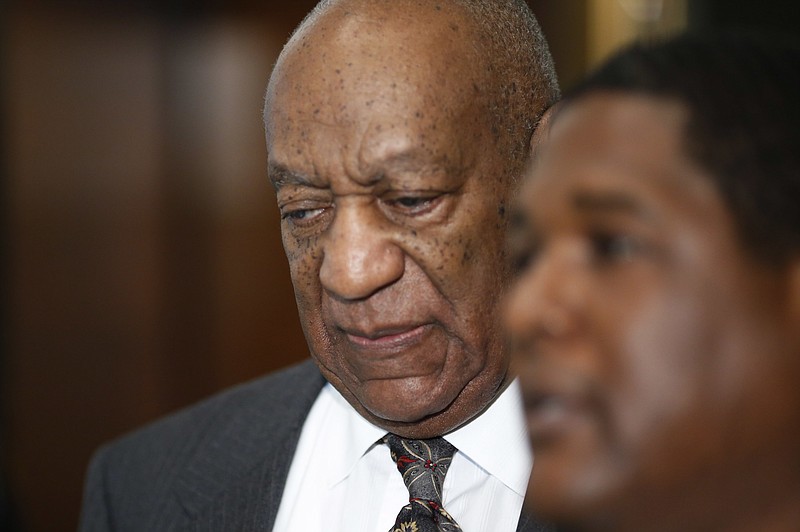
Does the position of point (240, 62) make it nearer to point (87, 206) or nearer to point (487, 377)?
point (87, 206)

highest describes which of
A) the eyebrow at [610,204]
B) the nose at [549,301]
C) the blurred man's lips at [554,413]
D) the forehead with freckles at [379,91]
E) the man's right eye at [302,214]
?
the forehead with freckles at [379,91]

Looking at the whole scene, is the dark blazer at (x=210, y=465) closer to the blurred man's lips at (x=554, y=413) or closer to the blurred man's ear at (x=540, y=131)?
the blurred man's ear at (x=540, y=131)

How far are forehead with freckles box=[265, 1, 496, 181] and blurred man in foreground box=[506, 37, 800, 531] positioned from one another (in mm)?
459

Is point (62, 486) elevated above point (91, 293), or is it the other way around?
point (91, 293)

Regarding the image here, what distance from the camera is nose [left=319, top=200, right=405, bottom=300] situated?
121cm

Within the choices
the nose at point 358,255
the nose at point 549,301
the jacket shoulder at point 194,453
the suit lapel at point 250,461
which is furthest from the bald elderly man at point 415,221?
the nose at point 549,301

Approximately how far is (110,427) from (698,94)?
3.09 metres

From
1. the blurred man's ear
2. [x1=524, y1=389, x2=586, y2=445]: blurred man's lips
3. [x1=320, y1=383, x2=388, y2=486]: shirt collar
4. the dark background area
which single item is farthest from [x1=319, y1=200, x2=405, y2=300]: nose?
the dark background area

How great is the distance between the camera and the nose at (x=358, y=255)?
1212mm

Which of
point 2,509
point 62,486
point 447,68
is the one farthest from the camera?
point 62,486

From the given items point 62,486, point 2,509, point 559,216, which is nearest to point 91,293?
point 62,486

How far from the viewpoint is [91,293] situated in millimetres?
3492

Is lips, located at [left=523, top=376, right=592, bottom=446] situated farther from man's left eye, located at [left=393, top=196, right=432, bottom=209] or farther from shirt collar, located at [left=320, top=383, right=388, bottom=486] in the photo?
shirt collar, located at [left=320, top=383, right=388, bottom=486]

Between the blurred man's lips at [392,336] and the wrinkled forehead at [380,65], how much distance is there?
0.88 ft
